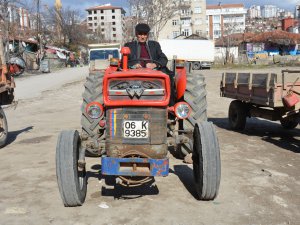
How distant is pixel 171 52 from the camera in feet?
140

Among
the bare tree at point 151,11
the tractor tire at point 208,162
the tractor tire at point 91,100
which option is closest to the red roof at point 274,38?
the bare tree at point 151,11

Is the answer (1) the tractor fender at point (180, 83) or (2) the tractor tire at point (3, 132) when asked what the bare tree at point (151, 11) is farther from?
(1) the tractor fender at point (180, 83)

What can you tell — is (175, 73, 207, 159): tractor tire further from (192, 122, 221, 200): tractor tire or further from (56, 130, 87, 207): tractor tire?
(56, 130, 87, 207): tractor tire

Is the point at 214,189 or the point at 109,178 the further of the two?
the point at 109,178

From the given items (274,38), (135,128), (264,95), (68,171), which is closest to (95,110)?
(135,128)

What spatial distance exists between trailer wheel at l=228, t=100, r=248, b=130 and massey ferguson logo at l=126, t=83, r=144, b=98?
5.40 m

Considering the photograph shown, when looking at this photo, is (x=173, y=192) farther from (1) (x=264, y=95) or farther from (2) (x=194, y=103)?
(1) (x=264, y=95)

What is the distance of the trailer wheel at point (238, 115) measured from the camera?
31.4 ft

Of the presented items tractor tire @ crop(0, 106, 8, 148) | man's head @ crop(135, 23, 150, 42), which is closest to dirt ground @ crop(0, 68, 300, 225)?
tractor tire @ crop(0, 106, 8, 148)

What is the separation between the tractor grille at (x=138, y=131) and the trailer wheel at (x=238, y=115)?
5.24m

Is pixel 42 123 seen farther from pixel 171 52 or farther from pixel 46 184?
pixel 171 52

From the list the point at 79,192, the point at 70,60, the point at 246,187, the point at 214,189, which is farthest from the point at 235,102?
the point at 70,60

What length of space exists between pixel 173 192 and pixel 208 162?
0.83 meters

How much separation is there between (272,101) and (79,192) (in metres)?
4.58
